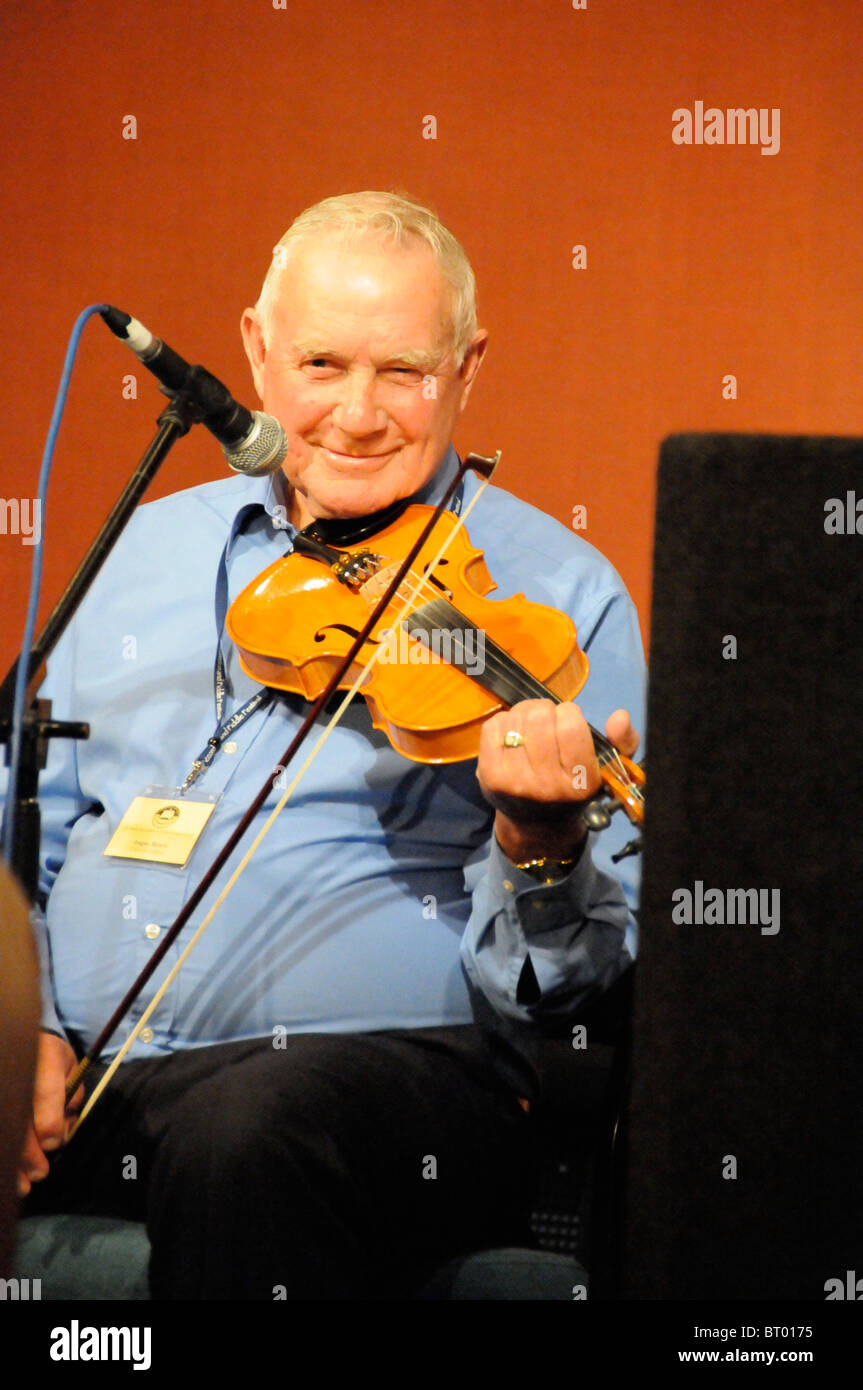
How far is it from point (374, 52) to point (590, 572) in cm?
107

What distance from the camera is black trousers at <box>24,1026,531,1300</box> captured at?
1.12 metres

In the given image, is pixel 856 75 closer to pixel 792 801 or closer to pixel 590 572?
pixel 590 572

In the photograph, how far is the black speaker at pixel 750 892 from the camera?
808mm

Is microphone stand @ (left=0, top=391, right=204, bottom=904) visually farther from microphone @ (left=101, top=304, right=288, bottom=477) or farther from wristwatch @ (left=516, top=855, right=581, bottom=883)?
wristwatch @ (left=516, top=855, right=581, bottom=883)

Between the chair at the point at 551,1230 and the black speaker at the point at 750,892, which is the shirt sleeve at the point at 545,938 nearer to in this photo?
the chair at the point at 551,1230

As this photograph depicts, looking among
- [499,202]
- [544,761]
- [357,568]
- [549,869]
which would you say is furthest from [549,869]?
[499,202]

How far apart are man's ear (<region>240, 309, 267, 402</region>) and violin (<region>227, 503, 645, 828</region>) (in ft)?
1.09

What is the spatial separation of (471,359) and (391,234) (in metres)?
0.19

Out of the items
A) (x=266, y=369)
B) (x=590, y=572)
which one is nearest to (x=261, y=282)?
(x=266, y=369)

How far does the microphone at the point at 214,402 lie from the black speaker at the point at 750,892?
46 centimetres

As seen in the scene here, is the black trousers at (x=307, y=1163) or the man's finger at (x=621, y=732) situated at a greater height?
the man's finger at (x=621, y=732)

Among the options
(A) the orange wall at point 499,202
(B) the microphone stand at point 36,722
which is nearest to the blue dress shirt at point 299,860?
(B) the microphone stand at point 36,722

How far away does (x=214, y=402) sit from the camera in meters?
1.13
